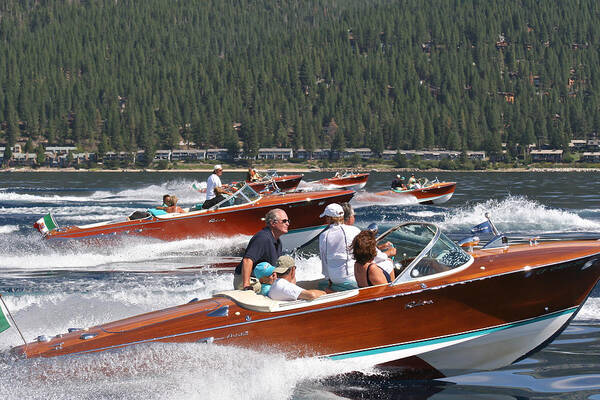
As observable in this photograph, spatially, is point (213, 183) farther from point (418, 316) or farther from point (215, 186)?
point (418, 316)

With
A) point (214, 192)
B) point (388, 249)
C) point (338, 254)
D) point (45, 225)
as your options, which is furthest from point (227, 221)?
point (338, 254)

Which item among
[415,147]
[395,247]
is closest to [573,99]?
[415,147]

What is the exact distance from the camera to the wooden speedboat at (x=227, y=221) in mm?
19266

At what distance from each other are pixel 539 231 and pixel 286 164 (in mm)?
130166

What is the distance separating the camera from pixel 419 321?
29.0 ft

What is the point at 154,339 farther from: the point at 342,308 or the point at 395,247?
the point at 395,247

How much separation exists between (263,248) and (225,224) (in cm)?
1055

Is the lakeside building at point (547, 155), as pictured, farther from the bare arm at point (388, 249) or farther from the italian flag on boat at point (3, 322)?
the italian flag on boat at point (3, 322)

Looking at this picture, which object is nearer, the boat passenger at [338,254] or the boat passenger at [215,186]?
the boat passenger at [338,254]

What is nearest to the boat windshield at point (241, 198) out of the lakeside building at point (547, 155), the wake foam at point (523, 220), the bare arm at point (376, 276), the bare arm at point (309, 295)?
the wake foam at point (523, 220)

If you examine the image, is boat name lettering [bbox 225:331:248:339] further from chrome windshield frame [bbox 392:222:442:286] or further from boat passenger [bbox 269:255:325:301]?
chrome windshield frame [bbox 392:222:442:286]

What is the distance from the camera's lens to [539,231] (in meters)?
24.3

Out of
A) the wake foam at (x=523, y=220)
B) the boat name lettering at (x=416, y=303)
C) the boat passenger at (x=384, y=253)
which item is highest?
the boat passenger at (x=384, y=253)

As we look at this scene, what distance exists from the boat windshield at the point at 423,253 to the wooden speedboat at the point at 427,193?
2765 cm
